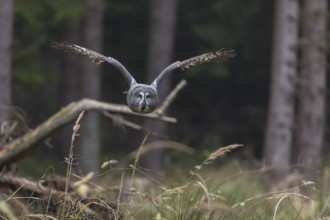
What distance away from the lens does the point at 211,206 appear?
5.18m

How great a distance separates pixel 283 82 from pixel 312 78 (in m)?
0.95

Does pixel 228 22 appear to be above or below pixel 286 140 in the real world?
above

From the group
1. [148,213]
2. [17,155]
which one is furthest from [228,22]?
[148,213]

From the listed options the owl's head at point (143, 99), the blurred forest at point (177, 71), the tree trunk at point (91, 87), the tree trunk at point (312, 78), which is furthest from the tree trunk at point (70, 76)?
the owl's head at point (143, 99)

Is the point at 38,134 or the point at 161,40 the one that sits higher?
the point at 38,134

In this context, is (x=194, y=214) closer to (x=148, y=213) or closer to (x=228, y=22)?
(x=148, y=213)

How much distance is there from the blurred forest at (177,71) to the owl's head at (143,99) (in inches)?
531

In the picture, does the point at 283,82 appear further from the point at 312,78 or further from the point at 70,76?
the point at 70,76

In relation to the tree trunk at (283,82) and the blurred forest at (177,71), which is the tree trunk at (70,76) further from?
the tree trunk at (283,82)

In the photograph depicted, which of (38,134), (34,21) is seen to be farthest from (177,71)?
(38,134)

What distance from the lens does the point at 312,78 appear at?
57.5ft

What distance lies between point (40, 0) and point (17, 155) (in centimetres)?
984

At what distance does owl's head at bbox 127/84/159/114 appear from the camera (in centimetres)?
402

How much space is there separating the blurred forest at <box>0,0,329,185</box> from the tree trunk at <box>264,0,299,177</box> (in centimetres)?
28
